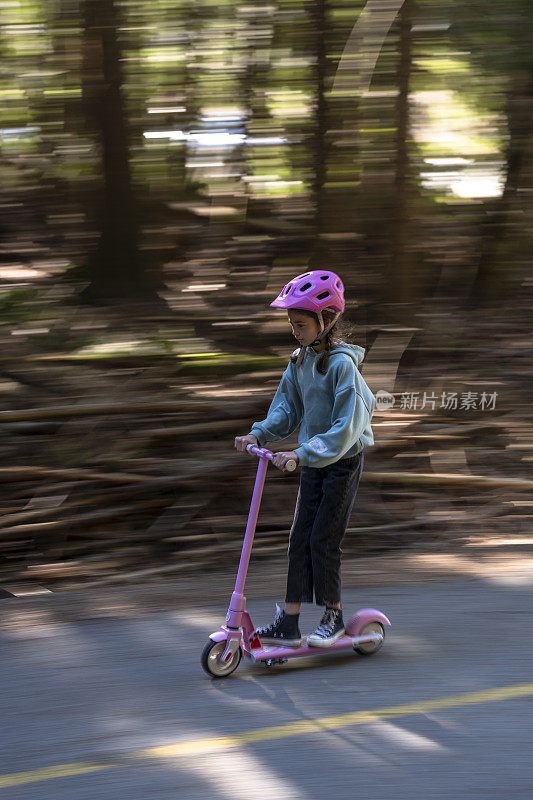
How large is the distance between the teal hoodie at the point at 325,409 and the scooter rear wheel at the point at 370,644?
0.89m

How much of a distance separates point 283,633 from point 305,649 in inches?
5.1

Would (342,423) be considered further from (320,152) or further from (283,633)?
(320,152)

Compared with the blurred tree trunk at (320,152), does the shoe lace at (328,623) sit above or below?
below

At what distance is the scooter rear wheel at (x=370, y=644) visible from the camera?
4.88 metres

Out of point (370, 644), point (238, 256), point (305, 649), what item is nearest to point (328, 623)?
point (305, 649)

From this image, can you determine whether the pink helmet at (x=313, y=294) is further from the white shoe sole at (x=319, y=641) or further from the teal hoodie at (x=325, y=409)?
the white shoe sole at (x=319, y=641)

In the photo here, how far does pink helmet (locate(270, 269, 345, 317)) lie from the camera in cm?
453

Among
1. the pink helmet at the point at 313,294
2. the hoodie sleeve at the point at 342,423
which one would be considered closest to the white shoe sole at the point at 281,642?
the hoodie sleeve at the point at 342,423

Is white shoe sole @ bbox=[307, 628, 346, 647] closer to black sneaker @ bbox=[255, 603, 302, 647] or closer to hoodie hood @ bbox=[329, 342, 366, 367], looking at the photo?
black sneaker @ bbox=[255, 603, 302, 647]

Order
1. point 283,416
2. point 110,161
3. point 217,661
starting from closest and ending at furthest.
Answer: point 217,661, point 283,416, point 110,161

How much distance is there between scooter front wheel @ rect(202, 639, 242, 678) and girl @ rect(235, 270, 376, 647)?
0.64ft

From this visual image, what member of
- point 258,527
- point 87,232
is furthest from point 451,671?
point 87,232

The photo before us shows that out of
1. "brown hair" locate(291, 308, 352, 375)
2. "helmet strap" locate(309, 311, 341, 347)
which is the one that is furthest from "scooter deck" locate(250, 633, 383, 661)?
"helmet strap" locate(309, 311, 341, 347)

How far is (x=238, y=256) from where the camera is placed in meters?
10.4
